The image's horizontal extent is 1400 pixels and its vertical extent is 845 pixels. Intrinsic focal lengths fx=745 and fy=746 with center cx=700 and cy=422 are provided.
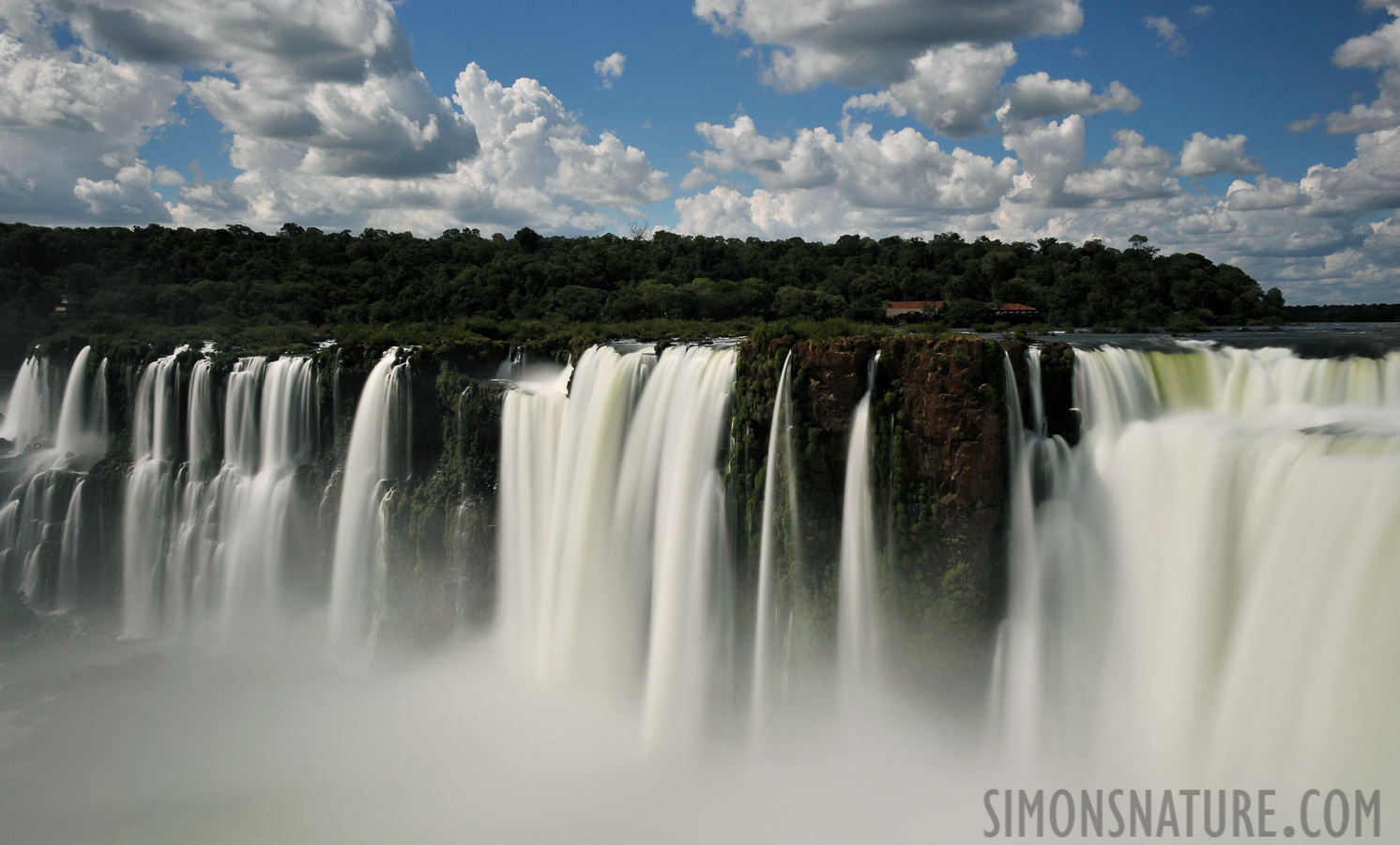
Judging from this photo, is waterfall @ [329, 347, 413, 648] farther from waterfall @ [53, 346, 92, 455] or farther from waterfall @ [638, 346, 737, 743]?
waterfall @ [53, 346, 92, 455]

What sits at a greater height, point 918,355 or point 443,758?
point 918,355

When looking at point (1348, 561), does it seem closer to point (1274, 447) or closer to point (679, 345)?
point (1274, 447)

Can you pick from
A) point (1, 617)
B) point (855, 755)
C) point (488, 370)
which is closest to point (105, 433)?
point (1, 617)

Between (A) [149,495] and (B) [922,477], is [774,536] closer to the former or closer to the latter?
(B) [922,477]

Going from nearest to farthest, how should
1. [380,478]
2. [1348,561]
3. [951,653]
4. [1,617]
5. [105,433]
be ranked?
[1348,561]
[951,653]
[380,478]
[1,617]
[105,433]

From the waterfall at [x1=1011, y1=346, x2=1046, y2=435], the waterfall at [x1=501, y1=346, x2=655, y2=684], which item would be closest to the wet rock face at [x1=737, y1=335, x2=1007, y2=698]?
the waterfall at [x1=1011, y1=346, x2=1046, y2=435]

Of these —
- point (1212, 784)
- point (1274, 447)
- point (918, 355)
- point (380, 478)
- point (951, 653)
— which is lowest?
point (1212, 784)

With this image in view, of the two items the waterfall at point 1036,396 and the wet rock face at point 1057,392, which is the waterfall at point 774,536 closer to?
the waterfall at point 1036,396

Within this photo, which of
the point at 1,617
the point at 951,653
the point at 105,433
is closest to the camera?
the point at 951,653
